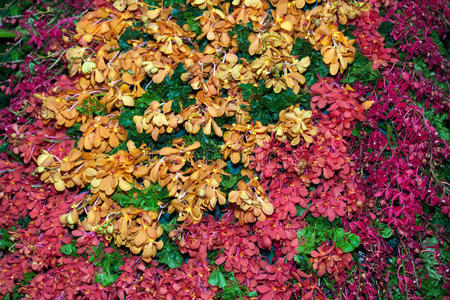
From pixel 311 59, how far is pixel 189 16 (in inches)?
15.1

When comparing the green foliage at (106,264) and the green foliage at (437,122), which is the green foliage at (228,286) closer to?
the green foliage at (106,264)

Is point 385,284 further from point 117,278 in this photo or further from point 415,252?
point 117,278

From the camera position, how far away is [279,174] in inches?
47.2

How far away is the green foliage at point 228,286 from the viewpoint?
1159 millimetres

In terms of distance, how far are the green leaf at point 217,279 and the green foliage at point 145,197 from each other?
235 millimetres

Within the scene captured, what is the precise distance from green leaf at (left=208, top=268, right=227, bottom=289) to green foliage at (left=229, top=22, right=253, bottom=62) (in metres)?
0.61

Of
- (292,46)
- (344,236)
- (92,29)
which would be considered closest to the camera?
(344,236)

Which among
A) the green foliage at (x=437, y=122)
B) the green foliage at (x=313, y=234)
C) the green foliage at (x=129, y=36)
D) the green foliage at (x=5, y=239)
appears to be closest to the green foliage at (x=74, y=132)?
the green foliage at (x=129, y=36)

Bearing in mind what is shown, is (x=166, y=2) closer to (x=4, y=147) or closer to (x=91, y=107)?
(x=91, y=107)

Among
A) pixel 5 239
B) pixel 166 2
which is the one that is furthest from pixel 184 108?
pixel 5 239

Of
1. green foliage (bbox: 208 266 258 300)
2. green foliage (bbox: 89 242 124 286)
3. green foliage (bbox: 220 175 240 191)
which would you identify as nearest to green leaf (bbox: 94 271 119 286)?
green foliage (bbox: 89 242 124 286)

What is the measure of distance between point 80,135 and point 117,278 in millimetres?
470

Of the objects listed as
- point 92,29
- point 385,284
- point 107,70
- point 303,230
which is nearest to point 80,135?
point 107,70

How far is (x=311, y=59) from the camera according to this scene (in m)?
1.26
